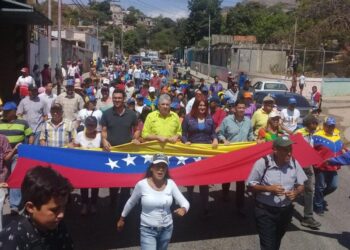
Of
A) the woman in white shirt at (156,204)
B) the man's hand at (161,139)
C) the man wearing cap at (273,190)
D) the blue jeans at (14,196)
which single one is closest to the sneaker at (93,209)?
the blue jeans at (14,196)

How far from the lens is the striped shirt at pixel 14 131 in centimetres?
729

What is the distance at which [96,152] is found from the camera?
712 cm

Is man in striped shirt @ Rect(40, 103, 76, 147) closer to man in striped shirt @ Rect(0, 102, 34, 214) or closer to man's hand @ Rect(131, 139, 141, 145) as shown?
man in striped shirt @ Rect(0, 102, 34, 214)

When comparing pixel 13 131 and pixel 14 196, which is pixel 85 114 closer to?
pixel 13 131

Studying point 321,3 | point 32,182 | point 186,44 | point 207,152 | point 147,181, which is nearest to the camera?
point 32,182

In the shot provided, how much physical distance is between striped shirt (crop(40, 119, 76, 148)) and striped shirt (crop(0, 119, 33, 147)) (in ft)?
1.58

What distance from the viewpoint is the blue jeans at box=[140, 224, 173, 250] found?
5055 millimetres

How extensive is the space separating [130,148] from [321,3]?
4335 cm

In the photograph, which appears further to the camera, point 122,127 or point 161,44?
point 161,44

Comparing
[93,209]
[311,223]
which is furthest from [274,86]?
[93,209]

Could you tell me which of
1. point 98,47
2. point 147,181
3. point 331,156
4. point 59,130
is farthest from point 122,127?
point 98,47

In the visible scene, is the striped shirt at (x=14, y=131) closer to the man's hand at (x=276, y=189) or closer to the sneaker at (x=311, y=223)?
the man's hand at (x=276, y=189)

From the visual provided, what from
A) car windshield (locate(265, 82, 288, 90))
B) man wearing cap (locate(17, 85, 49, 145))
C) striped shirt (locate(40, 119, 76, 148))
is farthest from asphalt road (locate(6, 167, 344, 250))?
car windshield (locate(265, 82, 288, 90))

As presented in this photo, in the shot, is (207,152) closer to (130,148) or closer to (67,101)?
(130,148)
